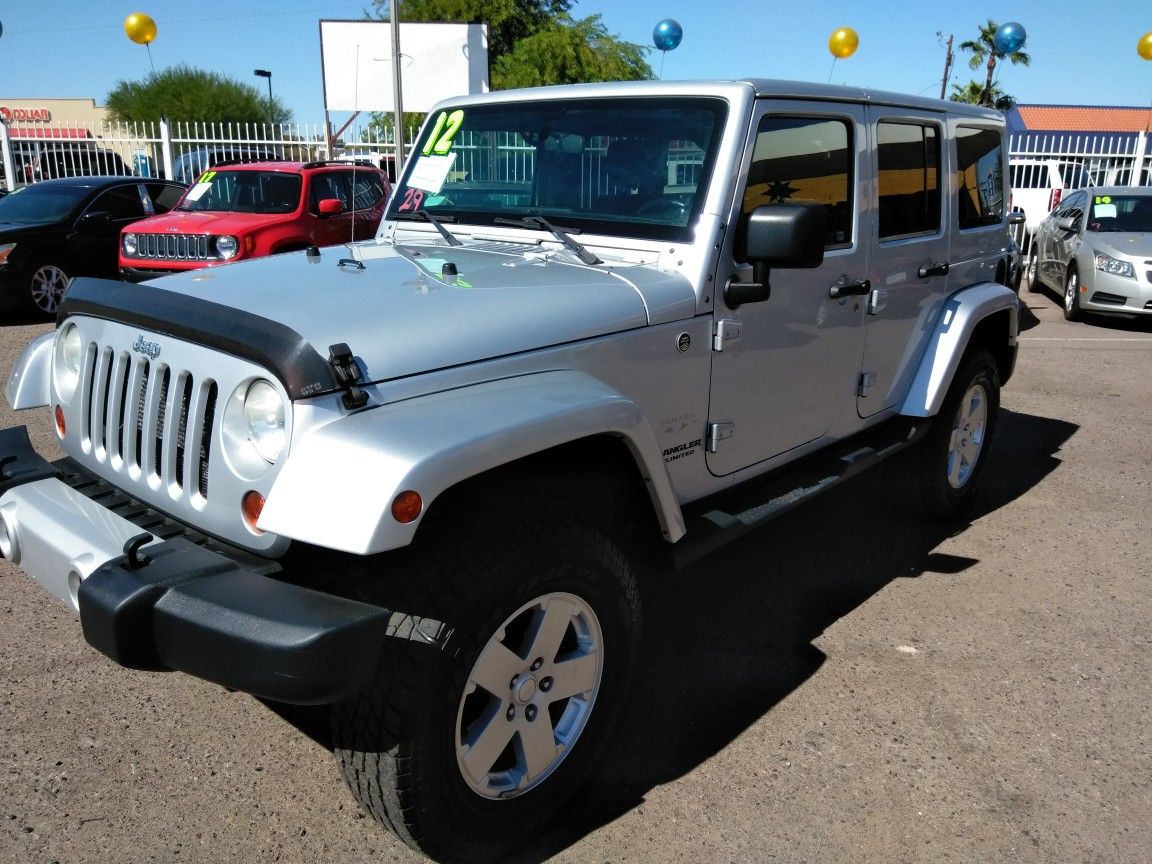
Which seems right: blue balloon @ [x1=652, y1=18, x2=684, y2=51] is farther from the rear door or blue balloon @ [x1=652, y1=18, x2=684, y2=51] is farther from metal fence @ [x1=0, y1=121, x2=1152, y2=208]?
the rear door

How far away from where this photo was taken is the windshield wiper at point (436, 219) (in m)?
3.32

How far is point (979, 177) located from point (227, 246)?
23.5 feet

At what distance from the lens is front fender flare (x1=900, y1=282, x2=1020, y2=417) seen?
4.11 metres

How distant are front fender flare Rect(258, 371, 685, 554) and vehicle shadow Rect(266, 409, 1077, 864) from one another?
2.72ft

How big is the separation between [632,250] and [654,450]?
769mm

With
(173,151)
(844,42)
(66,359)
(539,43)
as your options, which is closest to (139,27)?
(173,151)

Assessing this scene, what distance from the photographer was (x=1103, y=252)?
1087cm

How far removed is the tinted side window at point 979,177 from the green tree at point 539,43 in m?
26.9

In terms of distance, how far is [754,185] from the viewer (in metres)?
3.06

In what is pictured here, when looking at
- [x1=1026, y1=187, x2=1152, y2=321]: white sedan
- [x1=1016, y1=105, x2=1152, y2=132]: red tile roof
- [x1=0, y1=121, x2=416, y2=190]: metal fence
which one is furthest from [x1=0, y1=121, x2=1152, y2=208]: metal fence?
[x1=1016, y1=105, x2=1152, y2=132]: red tile roof

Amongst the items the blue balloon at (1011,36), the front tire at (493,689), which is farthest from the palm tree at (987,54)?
the front tire at (493,689)

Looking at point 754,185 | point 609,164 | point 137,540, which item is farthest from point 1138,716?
point 137,540

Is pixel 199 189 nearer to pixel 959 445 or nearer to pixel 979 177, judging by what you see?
pixel 979 177

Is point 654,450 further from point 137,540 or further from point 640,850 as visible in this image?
point 137,540
